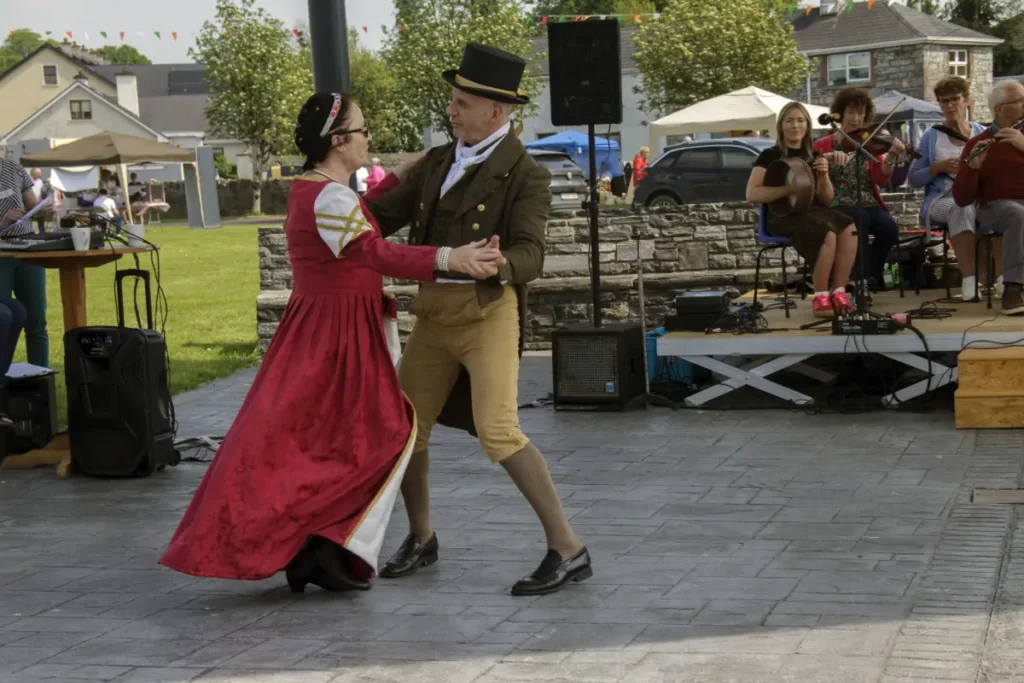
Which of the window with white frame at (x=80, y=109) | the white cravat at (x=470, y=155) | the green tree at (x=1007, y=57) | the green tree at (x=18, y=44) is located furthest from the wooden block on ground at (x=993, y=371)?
the green tree at (x=18, y=44)

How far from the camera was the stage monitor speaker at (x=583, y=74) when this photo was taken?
10.7 meters

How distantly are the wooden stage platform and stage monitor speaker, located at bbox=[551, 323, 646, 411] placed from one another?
238mm

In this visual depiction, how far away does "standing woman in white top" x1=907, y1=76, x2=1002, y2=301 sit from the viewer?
11008 mm

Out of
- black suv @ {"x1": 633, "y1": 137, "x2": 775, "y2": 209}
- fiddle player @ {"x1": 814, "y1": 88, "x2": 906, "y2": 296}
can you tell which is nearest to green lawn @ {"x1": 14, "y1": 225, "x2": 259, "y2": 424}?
fiddle player @ {"x1": 814, "y1": 88, "x2": 906, "y2": 296}

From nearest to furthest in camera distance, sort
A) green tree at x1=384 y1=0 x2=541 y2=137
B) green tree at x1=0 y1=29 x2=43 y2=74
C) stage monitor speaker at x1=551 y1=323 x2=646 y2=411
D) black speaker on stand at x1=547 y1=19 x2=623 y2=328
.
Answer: stage monitor speaker at x1=551 y1=323 x2=646 y2=411 → black speaker on stand at x1=547 y1=19 x2=623 y2=328 → green tree at x1=384 y1=0 x2=541 y2=137 → green tree at x1=0 y1=29 x2=43 y2=74

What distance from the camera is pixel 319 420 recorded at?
542 cm

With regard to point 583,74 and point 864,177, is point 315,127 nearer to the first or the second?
point 583,74

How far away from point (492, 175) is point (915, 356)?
4.84 m

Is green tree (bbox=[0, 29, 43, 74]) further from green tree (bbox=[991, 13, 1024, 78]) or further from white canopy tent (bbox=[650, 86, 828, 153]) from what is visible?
white canopy tent (bbox=[650, 86, 828, 153])

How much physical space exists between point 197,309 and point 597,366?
9969 millimetres

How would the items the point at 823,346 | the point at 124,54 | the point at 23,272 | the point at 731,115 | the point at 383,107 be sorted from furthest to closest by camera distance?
the point at 124,54
the point at 383,107
the point at 731,115
the point at 23,272
the point at 823,346

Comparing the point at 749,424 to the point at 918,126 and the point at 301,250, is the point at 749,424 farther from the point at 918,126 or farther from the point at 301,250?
the point at 918,126

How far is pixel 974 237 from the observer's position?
10.9 metres

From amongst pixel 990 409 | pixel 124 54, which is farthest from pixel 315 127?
pixel 124 54
